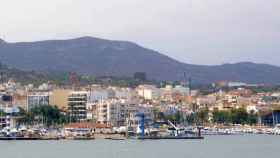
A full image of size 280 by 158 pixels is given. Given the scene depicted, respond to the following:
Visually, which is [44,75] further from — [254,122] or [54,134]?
[54,134]

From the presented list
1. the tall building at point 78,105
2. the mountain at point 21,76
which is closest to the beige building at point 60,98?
the tall building at point 78,105

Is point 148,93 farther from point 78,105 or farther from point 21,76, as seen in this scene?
point 78,105

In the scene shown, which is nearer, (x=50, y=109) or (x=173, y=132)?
(x=173, y=132)

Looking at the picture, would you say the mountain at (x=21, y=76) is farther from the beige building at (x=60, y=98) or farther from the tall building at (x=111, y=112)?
the tall building at (x=111, y=112)

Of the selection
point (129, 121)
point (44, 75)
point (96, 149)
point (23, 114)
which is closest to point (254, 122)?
point (129, 121)

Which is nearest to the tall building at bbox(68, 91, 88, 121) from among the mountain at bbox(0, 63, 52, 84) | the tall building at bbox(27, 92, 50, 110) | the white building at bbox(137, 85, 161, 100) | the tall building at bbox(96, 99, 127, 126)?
the tall building at bbox(96, 99, 127, 126)

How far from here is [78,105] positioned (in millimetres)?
121500

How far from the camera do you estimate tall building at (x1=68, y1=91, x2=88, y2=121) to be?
119 metres

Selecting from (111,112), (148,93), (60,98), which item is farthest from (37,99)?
(148,93)

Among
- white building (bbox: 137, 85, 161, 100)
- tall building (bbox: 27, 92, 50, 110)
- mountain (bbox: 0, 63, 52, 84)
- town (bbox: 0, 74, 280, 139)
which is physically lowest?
town (bbox: 0, 74, 280, 139)

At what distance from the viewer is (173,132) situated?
291 ft

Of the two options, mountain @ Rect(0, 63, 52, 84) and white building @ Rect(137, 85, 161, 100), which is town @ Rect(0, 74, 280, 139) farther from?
mountain @ Rect(0, 63, 52, 84)

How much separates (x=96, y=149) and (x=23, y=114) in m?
45.5

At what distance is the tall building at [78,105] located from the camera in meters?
119
